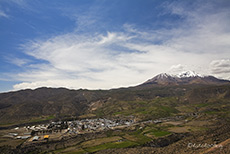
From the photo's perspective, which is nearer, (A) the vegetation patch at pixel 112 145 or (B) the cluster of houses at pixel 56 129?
(A) the vegetation patch at pixel 112 145

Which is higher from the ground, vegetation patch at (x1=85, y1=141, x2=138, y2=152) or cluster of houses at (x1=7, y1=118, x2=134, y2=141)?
cluster of houses at (x1=7, y1=118, x2=134, y2=141)

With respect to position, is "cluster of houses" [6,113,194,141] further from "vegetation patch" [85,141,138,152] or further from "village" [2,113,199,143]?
"vegetation patch" [85,141,138,152]

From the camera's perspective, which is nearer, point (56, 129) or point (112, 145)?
point (112, 145)

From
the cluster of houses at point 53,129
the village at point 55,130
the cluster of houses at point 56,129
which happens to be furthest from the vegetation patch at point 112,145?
the cluster of houses at point 53,129

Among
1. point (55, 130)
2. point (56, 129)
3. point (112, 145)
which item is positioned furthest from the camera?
point (56, 129)

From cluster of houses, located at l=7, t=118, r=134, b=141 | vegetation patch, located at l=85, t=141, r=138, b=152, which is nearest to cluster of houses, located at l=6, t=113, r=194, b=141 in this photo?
cluster of houses, located at l=7, t=118, r=134, b=141

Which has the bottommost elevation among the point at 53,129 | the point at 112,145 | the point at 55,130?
the point at 112,145

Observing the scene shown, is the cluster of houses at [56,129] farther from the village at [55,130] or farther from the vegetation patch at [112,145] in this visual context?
the vegetation patch at [112,145]

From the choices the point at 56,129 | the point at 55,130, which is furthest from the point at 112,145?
the point at 56,129

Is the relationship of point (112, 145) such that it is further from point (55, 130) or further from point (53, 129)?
point (53, 129)

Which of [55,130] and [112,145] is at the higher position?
[55,130]

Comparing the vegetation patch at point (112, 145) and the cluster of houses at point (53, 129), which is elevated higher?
the cluster of houses at point (53, 129)

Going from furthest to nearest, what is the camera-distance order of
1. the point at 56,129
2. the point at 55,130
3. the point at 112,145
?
the point at 56,129
the point at 55,130
the point at 112,145
